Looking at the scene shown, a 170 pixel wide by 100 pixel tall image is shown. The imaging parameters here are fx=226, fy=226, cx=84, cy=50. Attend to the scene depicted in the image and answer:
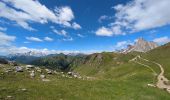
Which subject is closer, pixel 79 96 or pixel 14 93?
pixel 14 93

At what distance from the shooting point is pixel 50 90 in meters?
32.0

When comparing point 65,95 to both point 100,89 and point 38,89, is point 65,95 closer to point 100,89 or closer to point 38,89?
point 38,89

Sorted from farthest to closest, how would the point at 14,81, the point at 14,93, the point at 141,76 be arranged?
the point at 141,76
the point at 14,81
the point at 14,93

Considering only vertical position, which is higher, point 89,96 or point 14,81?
point 14,81

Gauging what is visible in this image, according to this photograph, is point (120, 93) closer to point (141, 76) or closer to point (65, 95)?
point (65, 95)

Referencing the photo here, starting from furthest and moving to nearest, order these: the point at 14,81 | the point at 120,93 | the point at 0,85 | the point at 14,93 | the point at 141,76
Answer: the point at 141,76, the point at 120,93, the point at 14,81, the point at 0,85, the point at 14,93

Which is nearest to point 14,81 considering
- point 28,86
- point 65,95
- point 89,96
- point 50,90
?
point 28,86

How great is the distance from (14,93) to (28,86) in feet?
14.1

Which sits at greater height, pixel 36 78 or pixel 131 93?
pixel 36 78

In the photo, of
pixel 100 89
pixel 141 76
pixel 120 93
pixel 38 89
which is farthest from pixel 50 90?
pixel 141 76

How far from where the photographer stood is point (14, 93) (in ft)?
92.2

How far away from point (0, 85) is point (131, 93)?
20.7 metres

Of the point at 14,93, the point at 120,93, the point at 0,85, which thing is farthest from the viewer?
the point at 120,93

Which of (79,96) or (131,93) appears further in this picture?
(131,93)
